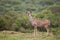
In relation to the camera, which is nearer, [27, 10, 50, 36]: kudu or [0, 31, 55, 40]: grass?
[0, 31, 55, 40]: grass

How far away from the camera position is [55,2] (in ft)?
15.0

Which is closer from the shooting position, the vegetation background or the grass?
the grass

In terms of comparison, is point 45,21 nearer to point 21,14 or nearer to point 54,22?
point 54,22

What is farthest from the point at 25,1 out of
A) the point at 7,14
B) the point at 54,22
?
the point at 54,22

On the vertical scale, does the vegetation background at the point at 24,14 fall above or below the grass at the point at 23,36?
above

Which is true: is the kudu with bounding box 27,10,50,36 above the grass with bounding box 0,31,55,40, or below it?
above

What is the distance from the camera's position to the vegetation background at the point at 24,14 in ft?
14.0

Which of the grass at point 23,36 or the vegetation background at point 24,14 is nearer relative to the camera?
the grass at point 23,36

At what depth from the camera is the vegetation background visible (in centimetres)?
425

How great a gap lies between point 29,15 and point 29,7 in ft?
0.90

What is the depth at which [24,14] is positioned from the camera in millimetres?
4293

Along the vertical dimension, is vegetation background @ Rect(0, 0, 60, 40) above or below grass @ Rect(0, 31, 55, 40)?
above

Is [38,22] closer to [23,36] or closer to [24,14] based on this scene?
[24,14]

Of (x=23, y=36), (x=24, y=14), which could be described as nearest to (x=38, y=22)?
(x=24, y=14)
